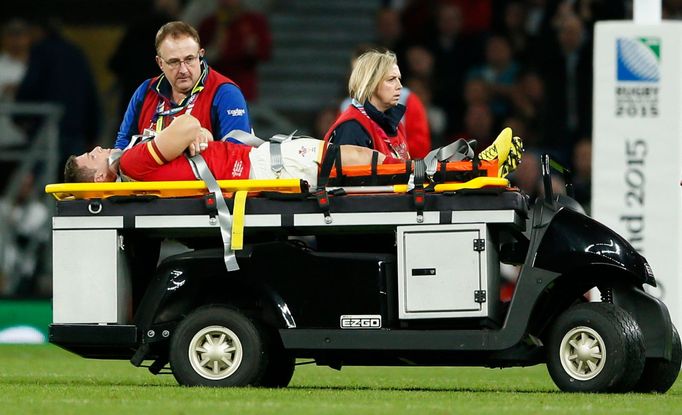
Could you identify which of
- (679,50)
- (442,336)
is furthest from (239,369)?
(679,50)

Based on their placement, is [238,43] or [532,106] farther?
[238,43]

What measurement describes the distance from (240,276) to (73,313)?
91cm

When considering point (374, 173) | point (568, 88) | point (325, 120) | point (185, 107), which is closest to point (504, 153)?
point (374, 173)

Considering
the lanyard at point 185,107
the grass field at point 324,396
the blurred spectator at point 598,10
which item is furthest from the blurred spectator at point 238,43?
the lanyard at point 185,107

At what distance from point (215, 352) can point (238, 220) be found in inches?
28.0

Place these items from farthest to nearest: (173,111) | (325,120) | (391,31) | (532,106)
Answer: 1. (391,31)
2. (532,106)
3. (325,120)
4. (173,111)

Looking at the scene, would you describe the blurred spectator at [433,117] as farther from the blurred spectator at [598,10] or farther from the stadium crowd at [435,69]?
the blurred spectator at [598,10]

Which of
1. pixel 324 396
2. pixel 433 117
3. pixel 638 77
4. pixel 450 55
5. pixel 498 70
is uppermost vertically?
pixel 450 55

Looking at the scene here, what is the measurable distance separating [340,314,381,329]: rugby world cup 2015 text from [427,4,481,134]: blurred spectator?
890 cm

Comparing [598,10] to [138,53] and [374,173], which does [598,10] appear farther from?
[374,173]

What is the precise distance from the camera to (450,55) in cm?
A: 1827

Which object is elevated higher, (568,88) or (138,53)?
(138,53)

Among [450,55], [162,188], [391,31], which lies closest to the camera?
[162,188]

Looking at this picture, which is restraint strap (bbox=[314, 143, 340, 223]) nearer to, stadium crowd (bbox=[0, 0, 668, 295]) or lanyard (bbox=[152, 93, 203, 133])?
lanyard (bbox=[152, 93, 203, 133])
